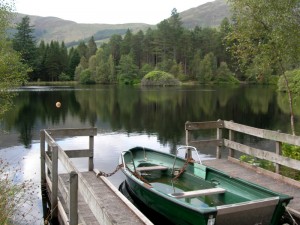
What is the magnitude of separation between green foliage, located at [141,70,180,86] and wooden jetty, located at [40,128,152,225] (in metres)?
94.0

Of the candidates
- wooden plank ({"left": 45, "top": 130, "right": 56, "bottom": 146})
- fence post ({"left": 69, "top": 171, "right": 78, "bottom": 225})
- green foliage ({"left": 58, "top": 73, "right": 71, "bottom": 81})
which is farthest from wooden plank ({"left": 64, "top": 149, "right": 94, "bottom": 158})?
green foliage ({"left": 58, "top": 73, "right": 71, "bottom": 81})

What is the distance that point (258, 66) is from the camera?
15.2 meters

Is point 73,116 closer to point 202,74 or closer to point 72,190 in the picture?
point 72,190

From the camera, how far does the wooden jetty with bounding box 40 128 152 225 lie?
20.4 feet

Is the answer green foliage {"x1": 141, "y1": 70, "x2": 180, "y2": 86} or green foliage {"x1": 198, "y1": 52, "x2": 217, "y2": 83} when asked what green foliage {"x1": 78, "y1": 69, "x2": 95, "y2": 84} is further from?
green foliage {"x1": 198, "y1": 52, "x2": 217, "y2": 83}

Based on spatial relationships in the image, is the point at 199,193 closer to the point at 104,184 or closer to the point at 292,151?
the point at 104,184

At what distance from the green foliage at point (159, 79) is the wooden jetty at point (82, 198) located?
9404cm

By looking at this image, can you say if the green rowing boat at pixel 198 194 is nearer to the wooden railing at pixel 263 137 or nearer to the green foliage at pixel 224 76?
the wooden railing at pixel 263 137

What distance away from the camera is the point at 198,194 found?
8656mm

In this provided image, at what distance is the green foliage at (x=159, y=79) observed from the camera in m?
106

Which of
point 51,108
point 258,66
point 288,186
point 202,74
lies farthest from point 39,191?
point 202,74

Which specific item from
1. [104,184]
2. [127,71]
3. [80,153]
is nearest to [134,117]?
[80,153]

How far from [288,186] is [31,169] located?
1116 cm

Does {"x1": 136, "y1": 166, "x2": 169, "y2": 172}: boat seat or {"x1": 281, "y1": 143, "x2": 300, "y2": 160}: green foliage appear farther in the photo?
{"x1": 281, "y1": 143, "x2": 300, "y2": 160}: green foliage
